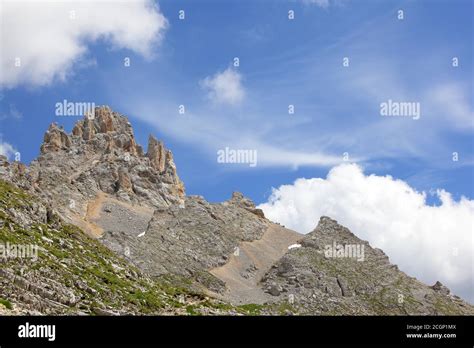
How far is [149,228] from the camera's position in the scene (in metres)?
189

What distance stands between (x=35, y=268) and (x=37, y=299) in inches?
419

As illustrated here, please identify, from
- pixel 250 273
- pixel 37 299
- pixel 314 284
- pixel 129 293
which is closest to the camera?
pixel 37 299

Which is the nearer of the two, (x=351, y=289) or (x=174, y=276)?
(x=174, y=276)

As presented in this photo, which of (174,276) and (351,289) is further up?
(174,276)

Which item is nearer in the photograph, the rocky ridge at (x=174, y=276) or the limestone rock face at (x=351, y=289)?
the rocky ridge at (x=174, y=276)

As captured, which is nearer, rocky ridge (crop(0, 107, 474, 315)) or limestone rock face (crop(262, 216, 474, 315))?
rocky ridge (crop(0, 107, 474, 315))

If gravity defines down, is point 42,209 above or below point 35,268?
above

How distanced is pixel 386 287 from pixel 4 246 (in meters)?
150
